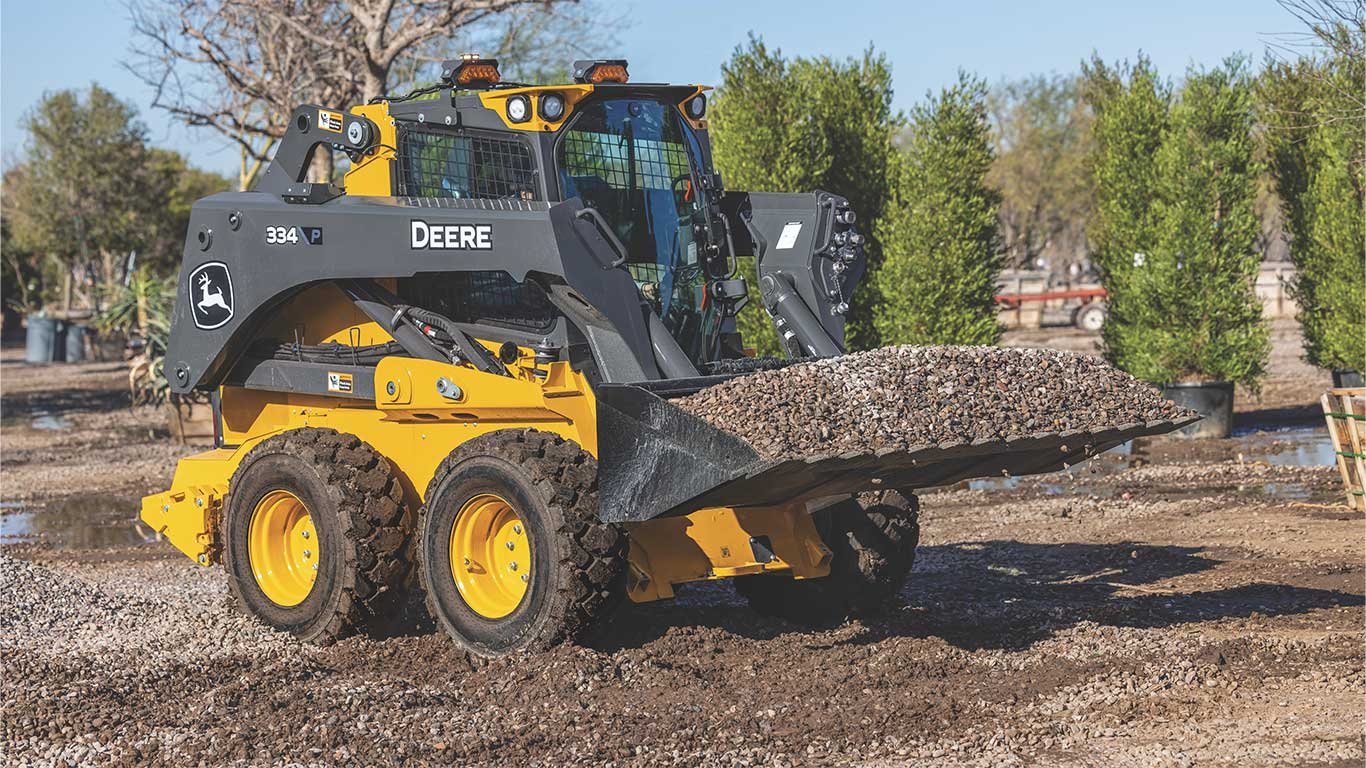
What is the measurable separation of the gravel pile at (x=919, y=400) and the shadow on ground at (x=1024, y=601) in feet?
4.34

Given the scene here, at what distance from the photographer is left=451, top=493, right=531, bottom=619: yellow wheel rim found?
24.0ft

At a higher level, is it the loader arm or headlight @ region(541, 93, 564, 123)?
Answer: headlight @ region(541, 93, 564, 123)

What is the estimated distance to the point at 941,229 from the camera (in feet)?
54.7

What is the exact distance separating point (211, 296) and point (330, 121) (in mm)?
1144

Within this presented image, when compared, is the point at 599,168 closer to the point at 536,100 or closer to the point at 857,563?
the point at 536,100

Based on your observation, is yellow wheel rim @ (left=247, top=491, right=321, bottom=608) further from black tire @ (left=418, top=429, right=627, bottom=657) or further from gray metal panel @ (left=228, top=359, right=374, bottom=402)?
black tire @ (left=418, top=429, right=627, bottom=657)

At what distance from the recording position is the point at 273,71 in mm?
21078

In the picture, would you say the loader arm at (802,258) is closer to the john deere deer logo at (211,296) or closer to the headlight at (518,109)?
the headlight at (518,109)

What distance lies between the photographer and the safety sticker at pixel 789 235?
8.60 metres

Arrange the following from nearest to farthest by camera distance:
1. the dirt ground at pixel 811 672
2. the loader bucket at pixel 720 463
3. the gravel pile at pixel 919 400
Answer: the dirt ground at pixel 811 672, the loader bucket at pixel 720 463, the gravel pile at pixel 919 400

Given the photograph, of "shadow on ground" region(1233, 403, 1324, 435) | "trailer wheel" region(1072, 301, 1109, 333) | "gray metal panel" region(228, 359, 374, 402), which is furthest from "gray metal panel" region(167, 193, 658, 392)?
"trailer wheel" region(1072, 301, 1109, 333)

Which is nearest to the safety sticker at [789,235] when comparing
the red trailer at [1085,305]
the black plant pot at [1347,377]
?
the black plant pot at [1347,377]

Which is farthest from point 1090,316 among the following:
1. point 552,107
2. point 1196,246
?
point 552,107

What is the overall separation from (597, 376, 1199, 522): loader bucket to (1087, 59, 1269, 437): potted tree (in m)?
11.0
